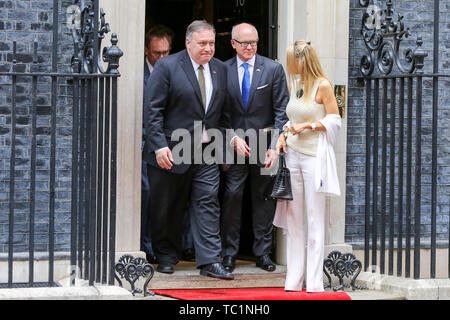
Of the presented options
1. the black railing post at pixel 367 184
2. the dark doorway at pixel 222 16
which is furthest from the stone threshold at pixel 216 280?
the dark doorway at pixel 222 16

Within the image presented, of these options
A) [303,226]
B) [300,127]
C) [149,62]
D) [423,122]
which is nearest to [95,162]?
[300,127]

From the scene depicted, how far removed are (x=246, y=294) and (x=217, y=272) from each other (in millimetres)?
414

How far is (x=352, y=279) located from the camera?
8633mm

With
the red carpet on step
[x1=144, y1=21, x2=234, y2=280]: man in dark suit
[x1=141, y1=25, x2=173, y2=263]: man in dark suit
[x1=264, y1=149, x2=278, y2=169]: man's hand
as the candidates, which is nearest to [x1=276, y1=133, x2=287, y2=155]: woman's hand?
[x1=264, y1=149, x2=278, y2=169]: man's hand

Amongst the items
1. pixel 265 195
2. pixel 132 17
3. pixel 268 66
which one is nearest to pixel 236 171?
pixel 265 195

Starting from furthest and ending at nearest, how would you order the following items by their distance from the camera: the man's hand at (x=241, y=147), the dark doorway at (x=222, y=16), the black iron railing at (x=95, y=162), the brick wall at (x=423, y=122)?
the dark doorway at (x=222, y=16) < the brick wall at (x=423, y=122) < the man's hand at (x=241, y=147) < the black iron railing at (x=95, y=162)

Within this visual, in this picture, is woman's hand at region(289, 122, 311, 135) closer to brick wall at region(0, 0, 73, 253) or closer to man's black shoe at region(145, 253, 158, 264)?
brick wall at region(0, 0, 73, 253)

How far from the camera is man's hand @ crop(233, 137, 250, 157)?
8.55 meters

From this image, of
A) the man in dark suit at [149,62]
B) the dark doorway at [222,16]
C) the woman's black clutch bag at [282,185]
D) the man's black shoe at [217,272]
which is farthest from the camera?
the dark doorway at [222,16]

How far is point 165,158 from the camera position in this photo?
827 centimetres

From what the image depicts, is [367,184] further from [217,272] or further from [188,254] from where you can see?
[188,254]

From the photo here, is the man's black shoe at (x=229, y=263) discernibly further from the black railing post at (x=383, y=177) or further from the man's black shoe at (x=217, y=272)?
the black railing post at (x=383, y=177)

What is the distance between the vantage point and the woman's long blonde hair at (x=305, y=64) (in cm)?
802

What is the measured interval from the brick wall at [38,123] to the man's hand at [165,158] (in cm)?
84
